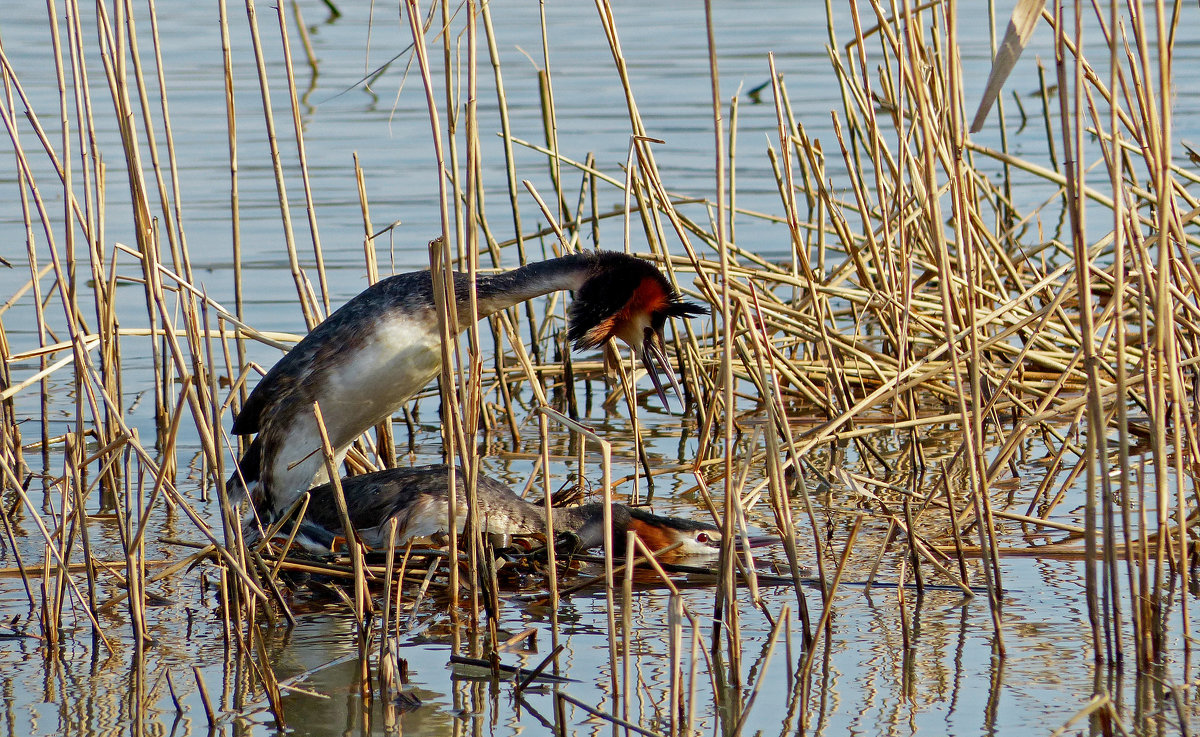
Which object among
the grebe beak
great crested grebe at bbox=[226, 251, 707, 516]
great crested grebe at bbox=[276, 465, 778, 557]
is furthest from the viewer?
the grebe beak

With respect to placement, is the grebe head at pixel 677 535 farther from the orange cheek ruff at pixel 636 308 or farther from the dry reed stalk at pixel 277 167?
the dry reed stalk at pixel 277 167

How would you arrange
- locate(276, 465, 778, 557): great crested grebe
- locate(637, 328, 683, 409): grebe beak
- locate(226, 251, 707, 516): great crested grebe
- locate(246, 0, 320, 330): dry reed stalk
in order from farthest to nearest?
locate(637, 328, 683, 409): grebe beak < locate(226, 251, 707, 516): great crested grebe < locate(276, 465, 778, 557): great crested grebe < locate(246, 0, 320, 330): dry reed stalk

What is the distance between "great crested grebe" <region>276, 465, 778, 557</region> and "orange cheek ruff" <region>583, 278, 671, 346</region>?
57 centimetres

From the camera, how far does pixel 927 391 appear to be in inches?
260

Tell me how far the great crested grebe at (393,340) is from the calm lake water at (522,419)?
19.4 inches

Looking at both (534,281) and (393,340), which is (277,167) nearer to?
(393,340)

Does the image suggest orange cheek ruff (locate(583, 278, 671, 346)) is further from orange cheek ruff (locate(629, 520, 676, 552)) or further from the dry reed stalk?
the dry reed stalk

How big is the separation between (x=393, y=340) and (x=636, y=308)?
783mm

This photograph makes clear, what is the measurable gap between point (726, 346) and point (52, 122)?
31.1 ft

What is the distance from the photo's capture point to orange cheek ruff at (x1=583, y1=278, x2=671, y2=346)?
5.05 meters

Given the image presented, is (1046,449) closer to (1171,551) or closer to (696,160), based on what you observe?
(1171,551)

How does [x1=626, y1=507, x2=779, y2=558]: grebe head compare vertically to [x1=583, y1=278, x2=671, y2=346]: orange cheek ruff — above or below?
below

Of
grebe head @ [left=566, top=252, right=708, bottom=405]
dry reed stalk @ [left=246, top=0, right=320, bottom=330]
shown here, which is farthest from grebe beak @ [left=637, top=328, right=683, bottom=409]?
dry reed stalk @ [left=246, top=0, right=320, bottom=330]

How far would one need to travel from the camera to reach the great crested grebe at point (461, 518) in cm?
486
